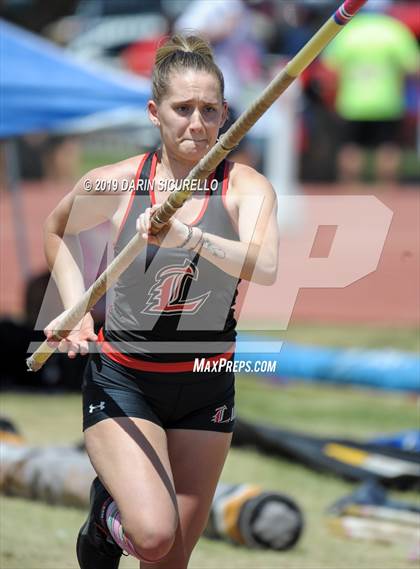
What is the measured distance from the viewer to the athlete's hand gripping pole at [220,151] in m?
3.32

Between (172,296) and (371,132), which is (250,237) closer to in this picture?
(172,296)

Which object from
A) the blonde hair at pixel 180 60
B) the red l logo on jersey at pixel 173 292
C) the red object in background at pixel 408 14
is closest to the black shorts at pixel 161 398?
the red l logo on jersey at pixel 173 292

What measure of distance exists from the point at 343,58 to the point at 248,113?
45.4ft

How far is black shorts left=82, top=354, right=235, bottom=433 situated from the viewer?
4043mm

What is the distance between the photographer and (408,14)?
18.1 meters

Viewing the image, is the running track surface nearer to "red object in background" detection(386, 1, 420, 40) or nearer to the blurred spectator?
the blurred spectator

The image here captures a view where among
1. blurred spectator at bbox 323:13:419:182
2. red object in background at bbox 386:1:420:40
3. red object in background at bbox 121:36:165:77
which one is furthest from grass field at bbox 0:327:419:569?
red object in background at bbox 386:1:420:40

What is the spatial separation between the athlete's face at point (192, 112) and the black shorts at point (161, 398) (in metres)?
0.75

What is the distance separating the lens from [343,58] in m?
17.0

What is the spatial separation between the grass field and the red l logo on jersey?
5.76ft

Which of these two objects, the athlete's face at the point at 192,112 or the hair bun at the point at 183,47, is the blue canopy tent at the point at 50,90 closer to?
the hair bun at the point at 183,47

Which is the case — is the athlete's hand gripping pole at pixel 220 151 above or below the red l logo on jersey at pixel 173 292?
above

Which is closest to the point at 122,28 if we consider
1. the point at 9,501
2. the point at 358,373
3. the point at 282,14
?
the point at 282,14

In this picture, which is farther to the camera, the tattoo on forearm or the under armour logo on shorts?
the under armour logo on shorts
